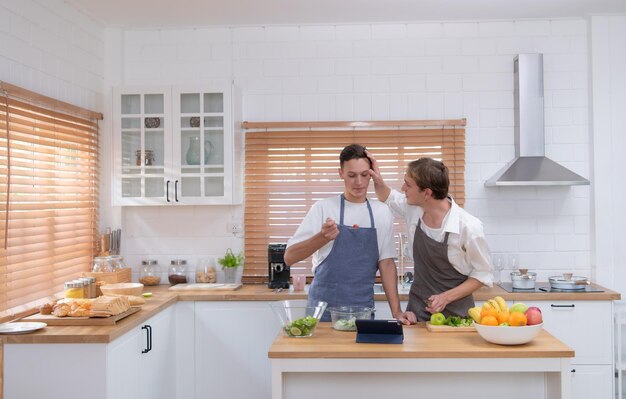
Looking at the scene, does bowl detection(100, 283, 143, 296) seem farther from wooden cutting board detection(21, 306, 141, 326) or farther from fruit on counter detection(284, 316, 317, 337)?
fruit on counter detection(284, 316, 317, 337)

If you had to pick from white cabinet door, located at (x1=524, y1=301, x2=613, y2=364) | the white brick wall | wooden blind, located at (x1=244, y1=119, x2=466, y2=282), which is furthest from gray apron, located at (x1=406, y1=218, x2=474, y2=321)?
the white brick wall

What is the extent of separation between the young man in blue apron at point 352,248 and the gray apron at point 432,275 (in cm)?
16

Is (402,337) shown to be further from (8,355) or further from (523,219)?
(523,219)

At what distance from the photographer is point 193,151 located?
495cm

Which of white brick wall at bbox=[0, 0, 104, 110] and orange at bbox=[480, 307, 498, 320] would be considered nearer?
orange at bbox=[480, 307, 498, 320]

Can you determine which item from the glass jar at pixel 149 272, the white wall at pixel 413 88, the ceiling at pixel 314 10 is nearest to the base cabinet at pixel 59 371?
the glass jar at pixel 149 272

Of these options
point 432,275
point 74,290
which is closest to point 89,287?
point 74,290

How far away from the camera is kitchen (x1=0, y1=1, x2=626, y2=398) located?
5.02 metres

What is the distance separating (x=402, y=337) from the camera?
9.44 feet

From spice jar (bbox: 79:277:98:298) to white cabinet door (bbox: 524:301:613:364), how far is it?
9.36ft

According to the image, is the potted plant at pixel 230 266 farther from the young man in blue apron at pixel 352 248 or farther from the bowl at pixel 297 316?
the bowl at pixel 297 316

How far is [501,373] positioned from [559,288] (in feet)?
6.40

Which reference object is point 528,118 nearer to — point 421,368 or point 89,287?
point 421,368

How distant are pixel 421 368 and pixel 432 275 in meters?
0.92
